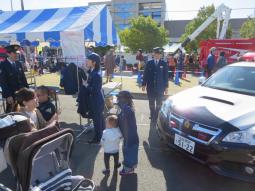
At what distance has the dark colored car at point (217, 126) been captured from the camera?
3.22 m

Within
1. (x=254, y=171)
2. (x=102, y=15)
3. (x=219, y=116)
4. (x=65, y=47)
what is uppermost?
(x=102, y=15)

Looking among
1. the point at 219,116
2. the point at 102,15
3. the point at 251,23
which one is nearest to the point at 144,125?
Result: the point at 219,116

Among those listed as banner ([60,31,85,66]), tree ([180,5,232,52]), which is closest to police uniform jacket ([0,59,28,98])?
banner ([60,31,85,66])

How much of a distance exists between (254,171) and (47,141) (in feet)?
8.15

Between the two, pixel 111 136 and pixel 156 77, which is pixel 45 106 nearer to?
pixel 111 136

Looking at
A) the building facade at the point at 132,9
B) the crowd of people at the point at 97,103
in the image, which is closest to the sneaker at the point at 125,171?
the crowd of people at the point at 97,103

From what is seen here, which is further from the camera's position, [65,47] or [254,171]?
[65,47]

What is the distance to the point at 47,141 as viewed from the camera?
215 cm

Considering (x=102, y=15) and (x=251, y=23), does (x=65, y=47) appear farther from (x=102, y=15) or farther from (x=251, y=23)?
(x=251, y=23)

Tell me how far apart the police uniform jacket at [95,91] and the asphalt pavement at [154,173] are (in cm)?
77

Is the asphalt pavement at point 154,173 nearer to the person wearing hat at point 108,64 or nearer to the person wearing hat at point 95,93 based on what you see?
the person wearing hat at point 95,93

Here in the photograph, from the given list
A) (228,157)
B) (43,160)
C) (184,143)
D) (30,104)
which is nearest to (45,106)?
(30,104)

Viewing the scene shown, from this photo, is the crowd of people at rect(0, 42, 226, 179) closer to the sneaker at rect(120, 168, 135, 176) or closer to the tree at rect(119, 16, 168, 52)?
the sneaker at rect(120, 168, 135, 176)

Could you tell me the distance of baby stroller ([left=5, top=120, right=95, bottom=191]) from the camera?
2.10 metres
